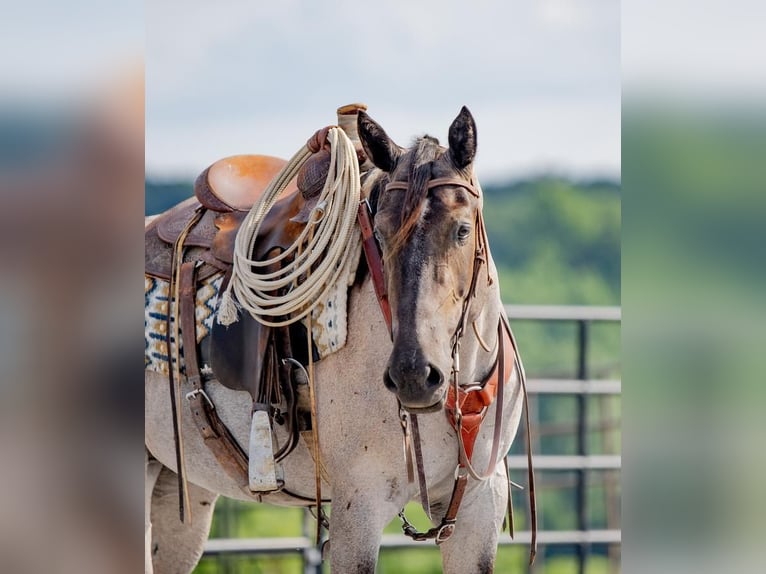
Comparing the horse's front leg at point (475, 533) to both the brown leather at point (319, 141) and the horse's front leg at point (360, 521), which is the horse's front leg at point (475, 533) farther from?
the brown leather at point (319, 141)

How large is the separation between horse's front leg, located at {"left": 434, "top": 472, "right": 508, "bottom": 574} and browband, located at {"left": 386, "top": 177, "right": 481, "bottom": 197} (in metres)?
0.99

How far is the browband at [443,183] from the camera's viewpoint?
103 inches

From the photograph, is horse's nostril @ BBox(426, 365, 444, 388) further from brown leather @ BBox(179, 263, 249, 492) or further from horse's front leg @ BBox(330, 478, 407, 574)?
brown leather @ BBox(179, 263, 249, 492)

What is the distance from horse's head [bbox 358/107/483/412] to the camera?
8.13ft

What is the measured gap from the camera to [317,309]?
3.09m

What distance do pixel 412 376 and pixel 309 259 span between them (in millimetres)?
729

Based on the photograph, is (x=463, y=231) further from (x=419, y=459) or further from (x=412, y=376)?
(x=419, y=459)

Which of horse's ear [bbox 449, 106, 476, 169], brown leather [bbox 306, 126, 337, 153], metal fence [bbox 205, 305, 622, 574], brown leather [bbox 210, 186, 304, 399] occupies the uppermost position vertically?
brown leather [bbox 306, 126, 337, 153]

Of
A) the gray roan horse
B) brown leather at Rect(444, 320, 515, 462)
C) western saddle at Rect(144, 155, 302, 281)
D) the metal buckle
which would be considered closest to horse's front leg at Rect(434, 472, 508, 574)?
the gray roan horse

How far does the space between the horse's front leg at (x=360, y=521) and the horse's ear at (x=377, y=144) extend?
36.9 inches

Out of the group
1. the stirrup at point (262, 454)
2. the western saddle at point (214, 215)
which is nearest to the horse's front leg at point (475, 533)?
the stirrup at point (262, 454)
